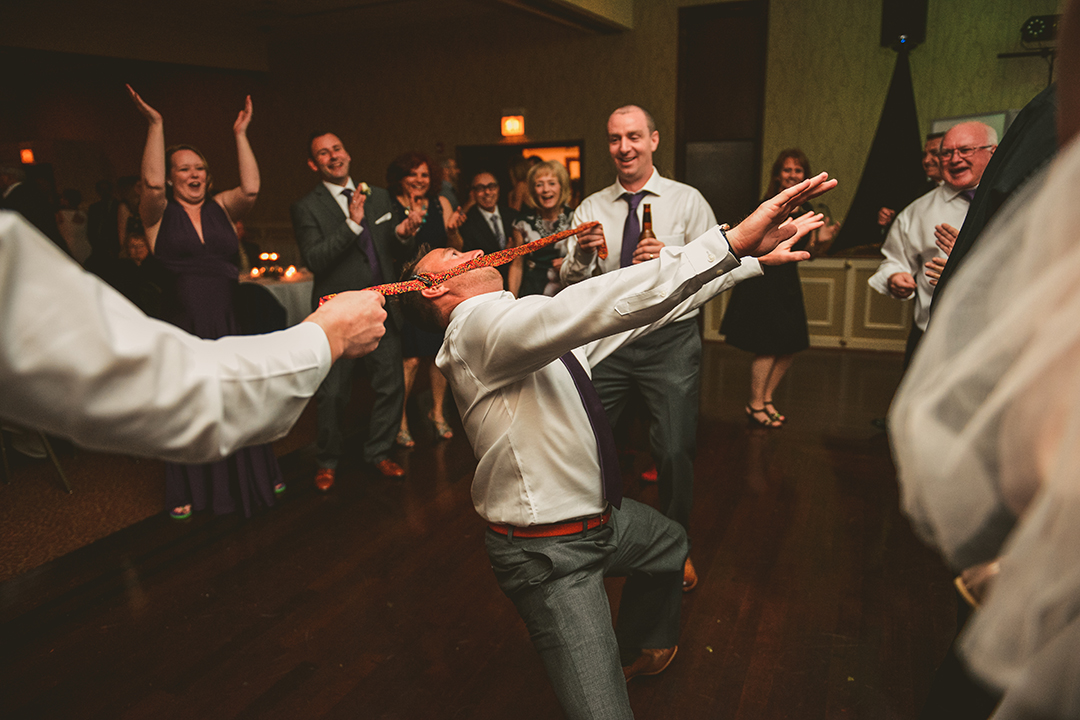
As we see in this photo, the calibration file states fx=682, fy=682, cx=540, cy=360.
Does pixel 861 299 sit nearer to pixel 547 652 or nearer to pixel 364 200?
pixel 364 200

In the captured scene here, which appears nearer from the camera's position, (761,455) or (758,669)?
(758,669)

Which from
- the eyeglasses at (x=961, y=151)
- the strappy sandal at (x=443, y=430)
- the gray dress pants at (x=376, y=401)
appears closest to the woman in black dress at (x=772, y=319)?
the eyeglasses at (x=961, y=151)

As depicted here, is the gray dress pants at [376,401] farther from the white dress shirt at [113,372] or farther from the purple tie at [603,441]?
the white dress shirt at [113,372]

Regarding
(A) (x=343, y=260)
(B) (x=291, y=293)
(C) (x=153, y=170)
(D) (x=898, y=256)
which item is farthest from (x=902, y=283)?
(B) (x=291, y=293)

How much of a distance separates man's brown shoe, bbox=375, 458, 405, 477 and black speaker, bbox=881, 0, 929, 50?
18.1 feet

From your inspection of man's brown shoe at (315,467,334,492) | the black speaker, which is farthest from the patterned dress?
the black speaker

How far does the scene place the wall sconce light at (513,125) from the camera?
737 cm

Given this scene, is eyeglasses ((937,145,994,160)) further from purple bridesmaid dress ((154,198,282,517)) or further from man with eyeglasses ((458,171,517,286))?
purple bridesmaid dress ((154,198,282,517))

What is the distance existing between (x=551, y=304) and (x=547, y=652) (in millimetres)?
697

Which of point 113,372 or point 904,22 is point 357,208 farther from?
point 904,22

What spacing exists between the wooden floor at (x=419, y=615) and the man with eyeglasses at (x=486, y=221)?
5.39 feet

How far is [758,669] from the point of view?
1.94m

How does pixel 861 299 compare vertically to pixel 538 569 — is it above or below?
below

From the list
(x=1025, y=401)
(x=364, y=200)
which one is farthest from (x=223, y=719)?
(x=364, y=200)
